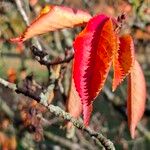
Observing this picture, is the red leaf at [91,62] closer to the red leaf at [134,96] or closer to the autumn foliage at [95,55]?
the autumn foliage at [95,55]

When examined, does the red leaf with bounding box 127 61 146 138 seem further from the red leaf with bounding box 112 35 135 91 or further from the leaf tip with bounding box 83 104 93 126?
the leaf tip with bounding box 83 104 93 126

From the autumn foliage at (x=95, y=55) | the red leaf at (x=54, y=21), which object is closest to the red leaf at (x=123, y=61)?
the autumn foliage at (x=95, y=55)

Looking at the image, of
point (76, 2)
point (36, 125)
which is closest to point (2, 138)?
point (76, 2)

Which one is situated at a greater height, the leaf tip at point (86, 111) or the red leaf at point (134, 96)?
the leaf tip at point (86, 111)

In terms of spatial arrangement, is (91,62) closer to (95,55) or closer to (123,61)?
(95,55)

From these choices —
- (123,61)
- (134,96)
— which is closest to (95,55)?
(123,61)

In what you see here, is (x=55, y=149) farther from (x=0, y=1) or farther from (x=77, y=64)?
(x=77, y=64)

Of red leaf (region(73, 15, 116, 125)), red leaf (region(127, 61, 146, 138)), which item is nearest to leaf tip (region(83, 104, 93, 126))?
red leaf (region(73, 15, 116, 125))
